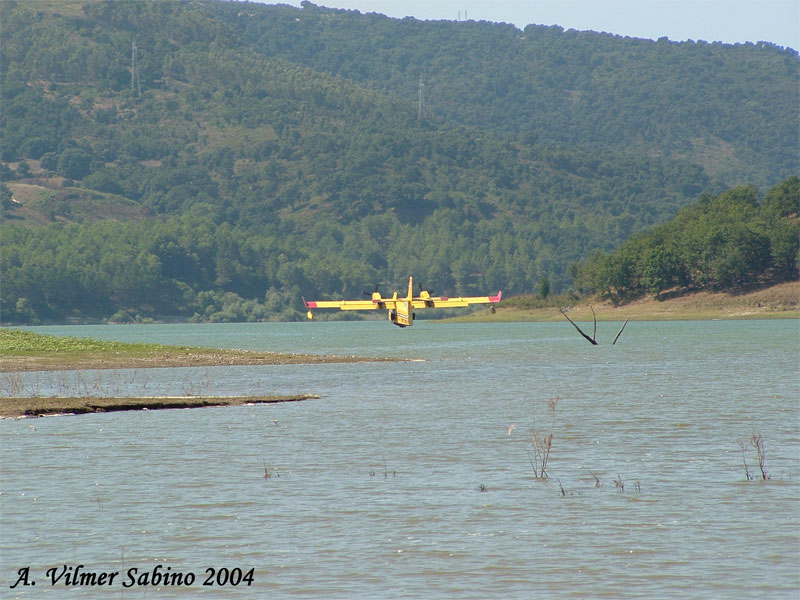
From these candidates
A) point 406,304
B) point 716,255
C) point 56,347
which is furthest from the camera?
point 716,255

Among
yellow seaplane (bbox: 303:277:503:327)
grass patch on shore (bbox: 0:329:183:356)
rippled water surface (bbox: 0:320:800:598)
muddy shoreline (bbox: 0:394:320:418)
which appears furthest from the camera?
yellow seaplane (bbox: 303:277:503:327)

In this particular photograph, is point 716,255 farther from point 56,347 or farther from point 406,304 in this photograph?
point 56,347

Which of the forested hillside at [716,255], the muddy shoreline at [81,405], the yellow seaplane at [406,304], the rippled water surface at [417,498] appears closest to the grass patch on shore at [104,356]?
the rippled water surface at [417,498]

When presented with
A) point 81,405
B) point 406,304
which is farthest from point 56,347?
point 406,304

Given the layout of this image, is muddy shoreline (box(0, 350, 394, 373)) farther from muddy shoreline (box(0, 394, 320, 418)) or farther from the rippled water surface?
muddy shoreline (box(0, 394, 320, 418))

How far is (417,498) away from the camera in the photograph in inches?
821

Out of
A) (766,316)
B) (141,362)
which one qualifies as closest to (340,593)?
(141,362)

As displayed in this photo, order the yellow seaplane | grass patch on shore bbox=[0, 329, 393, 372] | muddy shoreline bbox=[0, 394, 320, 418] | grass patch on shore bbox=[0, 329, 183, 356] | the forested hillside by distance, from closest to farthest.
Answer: muddy shoreline bbox=[0, 394, 320, 418] < grass patch on shore bbox=[0, 329, 393, 372] < grass patch on shore bbox=[0, 329, 183, 356] < the yellow seaplane < the forested hillside

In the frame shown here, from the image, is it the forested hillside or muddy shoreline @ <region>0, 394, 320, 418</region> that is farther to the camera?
the forested hillside

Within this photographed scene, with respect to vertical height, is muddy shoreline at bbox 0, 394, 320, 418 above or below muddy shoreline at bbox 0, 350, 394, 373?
above

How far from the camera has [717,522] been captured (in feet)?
60.8

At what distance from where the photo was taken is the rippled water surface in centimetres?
1592

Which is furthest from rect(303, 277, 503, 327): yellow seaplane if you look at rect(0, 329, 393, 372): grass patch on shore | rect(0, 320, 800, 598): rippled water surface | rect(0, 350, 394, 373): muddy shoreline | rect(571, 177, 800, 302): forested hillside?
rect(571, 177, 800, 302): forested hillside

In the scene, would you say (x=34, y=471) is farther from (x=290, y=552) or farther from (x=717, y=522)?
(x=717, y=522)
